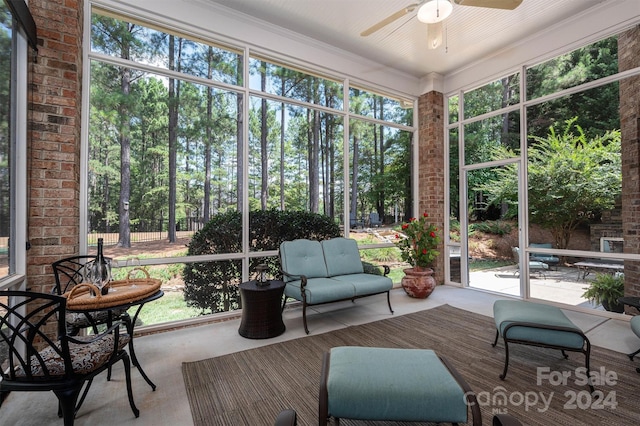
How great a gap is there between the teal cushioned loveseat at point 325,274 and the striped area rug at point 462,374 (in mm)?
440

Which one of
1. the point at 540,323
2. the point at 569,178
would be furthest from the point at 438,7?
the point at 569,178

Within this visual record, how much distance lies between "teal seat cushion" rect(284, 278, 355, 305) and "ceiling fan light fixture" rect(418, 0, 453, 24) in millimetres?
2915

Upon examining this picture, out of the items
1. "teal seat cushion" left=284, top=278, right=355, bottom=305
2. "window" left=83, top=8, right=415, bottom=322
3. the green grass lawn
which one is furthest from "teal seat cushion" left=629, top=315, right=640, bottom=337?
the green grass lawn

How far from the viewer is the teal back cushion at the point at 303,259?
12.5 feet

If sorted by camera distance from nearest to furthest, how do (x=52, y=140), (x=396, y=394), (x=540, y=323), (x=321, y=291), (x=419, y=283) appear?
(x=396, y=394) → (x=540, y=323) → (x=52, y=140) → (x=321, y=291) → (x=419, y=283)

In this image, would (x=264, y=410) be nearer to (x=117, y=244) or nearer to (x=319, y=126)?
(x=117, y=244)

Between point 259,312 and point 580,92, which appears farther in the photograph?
point 580,92

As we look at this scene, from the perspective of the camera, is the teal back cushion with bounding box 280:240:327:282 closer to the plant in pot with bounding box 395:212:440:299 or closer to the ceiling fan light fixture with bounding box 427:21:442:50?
the plant in pot with bounding box 395:212:440:299

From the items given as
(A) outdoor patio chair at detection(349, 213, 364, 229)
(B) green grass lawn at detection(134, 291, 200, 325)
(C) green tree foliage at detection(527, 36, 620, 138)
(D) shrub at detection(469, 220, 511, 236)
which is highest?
(C) green tree foliage at detection(527, 36, 620, 138)

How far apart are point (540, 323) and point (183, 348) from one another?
3.17 meters

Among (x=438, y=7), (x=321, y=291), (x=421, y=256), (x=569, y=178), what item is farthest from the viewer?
(x=421, y=256)

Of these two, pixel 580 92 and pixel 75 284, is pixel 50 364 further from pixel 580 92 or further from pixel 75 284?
pixel 580 92

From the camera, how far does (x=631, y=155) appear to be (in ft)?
11.6

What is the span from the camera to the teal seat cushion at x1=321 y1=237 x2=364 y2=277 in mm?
Result: 4094
